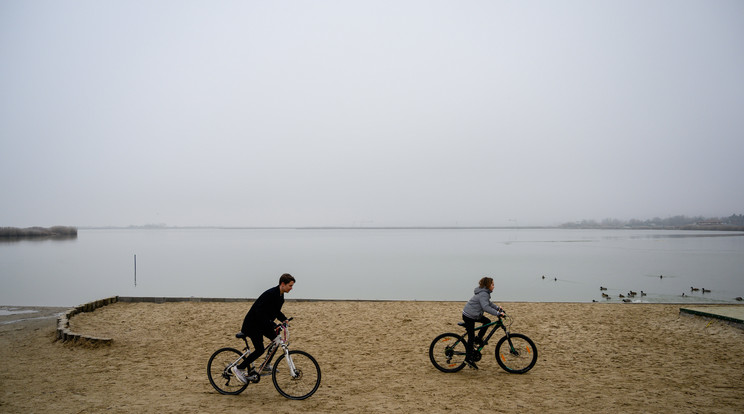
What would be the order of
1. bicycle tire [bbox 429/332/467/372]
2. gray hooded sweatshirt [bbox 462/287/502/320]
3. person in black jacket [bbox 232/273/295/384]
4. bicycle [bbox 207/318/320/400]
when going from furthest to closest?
1. bicycle tire [bbox 429/332/467/372]
2. gray hooded sweatshirt [bbox 462/287/502/320]
3. bicycle [bbox 207/318/320/400]
4. person in black jacket [bbox 232/273/295/384]

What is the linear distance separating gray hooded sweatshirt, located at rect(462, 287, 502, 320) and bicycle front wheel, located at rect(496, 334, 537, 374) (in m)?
0.79

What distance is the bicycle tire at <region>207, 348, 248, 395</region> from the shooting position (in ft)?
20.5

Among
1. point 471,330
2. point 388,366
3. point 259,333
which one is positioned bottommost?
point 388,366

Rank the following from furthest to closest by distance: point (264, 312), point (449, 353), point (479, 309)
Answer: point (449, 353)
point (479, 309)
point (264, 312)

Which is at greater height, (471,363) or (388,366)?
(471,363)

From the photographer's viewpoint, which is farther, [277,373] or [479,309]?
[479,309]

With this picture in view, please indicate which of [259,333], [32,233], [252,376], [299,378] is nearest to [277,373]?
[252,376]

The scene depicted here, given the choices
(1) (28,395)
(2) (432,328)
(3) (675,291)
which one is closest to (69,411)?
(1) (28,395)

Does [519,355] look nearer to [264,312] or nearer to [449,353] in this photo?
[449,353]

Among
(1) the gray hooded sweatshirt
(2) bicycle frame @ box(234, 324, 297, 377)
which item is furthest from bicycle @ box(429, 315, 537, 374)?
(2) bicycle frame @ box(234, 324, 297, 377)

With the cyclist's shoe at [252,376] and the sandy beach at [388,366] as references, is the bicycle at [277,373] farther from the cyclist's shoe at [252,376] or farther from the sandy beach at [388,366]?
the sandy beach at [388,366]

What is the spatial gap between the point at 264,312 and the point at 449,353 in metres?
3.23

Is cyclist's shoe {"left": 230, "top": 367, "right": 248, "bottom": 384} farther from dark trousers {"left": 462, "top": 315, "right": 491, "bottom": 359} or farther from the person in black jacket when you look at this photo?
dark trousers {"left": 462, "top": 315, "right": 491, "bottom": 359}

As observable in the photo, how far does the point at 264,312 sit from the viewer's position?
5.80m
